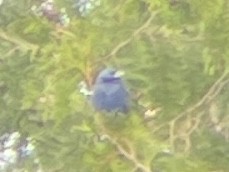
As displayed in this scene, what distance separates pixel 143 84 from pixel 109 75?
38 mm

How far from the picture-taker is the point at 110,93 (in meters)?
0.81

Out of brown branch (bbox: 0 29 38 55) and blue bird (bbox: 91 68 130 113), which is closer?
blue bird (bbox: 91 68 130 113)

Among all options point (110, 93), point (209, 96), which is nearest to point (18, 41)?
point (110, 93)

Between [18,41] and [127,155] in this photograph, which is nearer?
[127,155]

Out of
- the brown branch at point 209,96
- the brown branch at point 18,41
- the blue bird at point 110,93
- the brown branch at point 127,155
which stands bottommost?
the brown branch at point 127,155

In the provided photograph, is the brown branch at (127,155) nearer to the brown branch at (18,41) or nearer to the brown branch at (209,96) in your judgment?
the brown branch at (209,96)

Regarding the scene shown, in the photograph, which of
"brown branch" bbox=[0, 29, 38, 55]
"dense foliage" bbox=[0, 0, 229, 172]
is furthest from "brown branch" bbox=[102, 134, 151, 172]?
"brown branch" bbox=[0, 29, 38, 55]

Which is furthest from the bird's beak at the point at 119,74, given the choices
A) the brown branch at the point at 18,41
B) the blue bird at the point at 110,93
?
the brown branch at the point at 18,41

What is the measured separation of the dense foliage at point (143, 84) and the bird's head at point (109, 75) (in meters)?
0.01

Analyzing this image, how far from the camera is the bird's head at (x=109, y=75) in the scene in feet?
2.51

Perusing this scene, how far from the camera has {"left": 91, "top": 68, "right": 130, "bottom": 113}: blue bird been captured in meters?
0.77

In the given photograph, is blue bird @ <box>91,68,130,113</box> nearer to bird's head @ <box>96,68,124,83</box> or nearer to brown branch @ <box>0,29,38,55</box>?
bird's head @ <box>96,68,124,83</box>

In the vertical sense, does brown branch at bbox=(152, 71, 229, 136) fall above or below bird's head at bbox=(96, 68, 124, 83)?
below

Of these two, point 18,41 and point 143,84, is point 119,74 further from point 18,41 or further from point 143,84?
point 18,41
